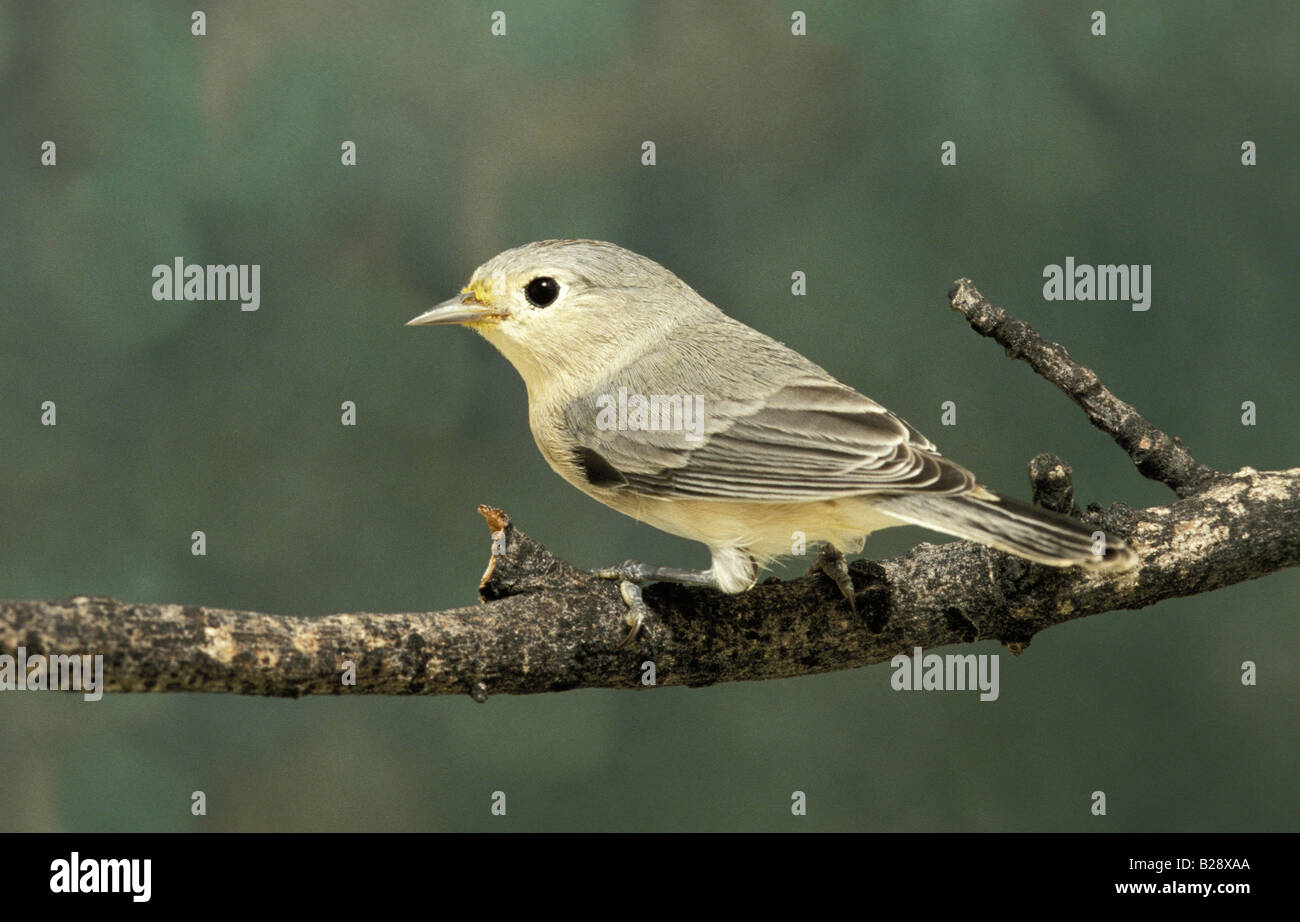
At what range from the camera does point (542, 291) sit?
312 centimetres

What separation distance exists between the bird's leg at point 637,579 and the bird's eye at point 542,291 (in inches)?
27.1

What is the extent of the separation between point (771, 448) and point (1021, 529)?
1.90 ft

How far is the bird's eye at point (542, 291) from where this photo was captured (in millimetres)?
3105

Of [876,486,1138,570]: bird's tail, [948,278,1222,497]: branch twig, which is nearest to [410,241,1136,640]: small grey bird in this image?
[876,486,1138,570]: bird's tail

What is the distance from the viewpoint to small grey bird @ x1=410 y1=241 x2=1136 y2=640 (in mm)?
2686

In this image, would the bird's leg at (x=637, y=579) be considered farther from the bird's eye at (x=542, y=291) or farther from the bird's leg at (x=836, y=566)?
the bird's eye at (x=542, y=291)

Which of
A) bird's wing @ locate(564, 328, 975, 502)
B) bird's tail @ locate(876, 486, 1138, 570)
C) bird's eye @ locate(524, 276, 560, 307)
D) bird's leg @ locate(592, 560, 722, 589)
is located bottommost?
bird's leg @ locate(592, 560, 722, 589)

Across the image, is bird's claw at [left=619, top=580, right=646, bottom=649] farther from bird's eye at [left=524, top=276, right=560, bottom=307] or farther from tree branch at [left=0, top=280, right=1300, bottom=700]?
bird's eye at [left=524, top=276, right=560, bottom=307]

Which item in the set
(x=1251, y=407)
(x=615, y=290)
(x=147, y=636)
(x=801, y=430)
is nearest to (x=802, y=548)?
(x=801, y=430)

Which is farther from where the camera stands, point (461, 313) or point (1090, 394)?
point (1090, 394)

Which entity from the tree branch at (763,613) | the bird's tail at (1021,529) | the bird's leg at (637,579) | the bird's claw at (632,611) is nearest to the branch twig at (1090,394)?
the tree branch at (763,613)

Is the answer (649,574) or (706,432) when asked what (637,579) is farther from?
(706,432)

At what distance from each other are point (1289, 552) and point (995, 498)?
0.97 metres

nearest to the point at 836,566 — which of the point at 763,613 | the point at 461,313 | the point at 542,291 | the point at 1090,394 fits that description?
the point at 763,613
